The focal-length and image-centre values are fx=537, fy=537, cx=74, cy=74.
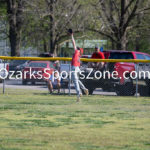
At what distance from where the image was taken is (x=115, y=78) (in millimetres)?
20781

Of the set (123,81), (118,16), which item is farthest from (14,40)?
(123,81)

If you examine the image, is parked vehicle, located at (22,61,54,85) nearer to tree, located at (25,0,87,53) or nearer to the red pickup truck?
the red pickup truck

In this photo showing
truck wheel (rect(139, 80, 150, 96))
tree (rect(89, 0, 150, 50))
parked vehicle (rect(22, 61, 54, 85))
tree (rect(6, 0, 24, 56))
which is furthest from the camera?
tree (rect(6, 0, 24, 56))

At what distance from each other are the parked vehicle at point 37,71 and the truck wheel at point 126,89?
2.74 meters

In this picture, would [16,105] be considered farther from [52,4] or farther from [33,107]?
[52,4]

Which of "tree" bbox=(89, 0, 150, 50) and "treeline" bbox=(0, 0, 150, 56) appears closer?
"tree" bbox=(89, 0, 150, 50)

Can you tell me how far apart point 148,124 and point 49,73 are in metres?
10.2

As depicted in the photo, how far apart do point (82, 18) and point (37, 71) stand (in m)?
19.5

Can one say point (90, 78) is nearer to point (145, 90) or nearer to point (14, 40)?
point (145, 90)

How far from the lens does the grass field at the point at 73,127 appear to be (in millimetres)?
8484

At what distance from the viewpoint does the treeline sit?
35625mm

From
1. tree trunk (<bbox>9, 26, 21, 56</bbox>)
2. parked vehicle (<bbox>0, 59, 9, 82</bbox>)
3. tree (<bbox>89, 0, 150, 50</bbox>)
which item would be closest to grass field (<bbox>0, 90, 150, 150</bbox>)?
parked vehicle (<bbox>0, 59, 9, 82</bbox>)

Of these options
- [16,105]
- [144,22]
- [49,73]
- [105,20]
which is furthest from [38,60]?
[144,22]

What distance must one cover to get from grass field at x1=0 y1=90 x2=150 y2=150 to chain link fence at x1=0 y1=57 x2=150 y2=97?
16.7 ft
